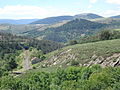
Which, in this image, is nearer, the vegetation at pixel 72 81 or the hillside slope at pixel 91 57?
the vegetation at pixel 72 81

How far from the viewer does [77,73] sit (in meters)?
89.8

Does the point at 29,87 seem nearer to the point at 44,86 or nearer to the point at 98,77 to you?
the point at 44,86

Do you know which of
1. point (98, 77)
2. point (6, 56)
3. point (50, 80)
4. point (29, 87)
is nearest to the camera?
point (98, 77)

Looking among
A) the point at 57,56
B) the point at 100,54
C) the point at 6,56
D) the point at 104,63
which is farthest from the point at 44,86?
the point at 6,56

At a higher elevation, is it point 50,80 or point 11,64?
point 50,80

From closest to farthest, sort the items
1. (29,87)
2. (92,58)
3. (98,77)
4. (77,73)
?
(98,77), (29,87), (77,73), (92,58)

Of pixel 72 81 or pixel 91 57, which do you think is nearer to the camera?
pixel 72 81

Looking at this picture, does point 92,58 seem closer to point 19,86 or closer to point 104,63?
point 104,63

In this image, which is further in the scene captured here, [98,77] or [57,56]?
[57,56]

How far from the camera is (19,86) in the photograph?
75.3 metres

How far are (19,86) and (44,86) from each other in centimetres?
824

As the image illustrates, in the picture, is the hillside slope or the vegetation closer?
the vegetation

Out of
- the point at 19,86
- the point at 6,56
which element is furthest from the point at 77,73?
the point at 6,56

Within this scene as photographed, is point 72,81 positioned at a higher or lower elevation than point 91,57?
higher
